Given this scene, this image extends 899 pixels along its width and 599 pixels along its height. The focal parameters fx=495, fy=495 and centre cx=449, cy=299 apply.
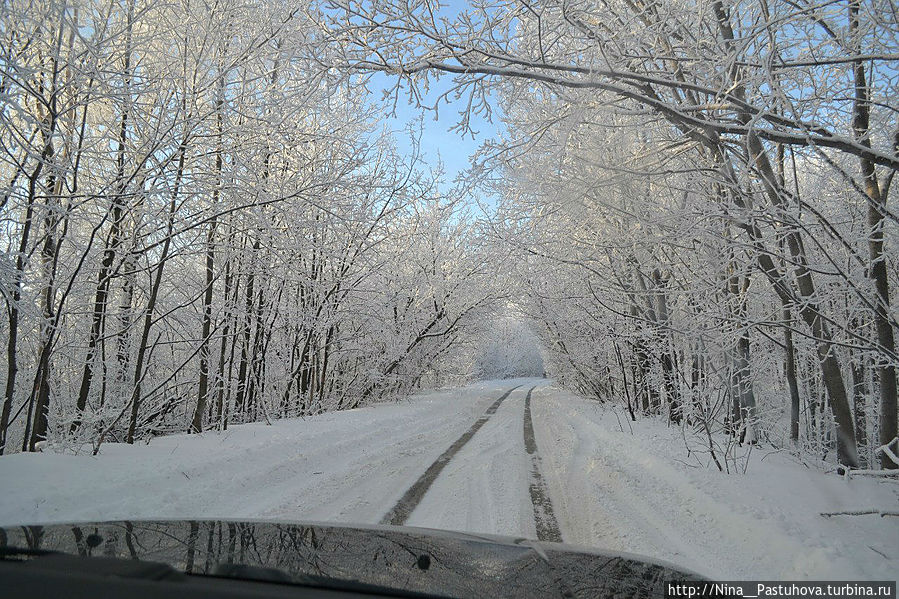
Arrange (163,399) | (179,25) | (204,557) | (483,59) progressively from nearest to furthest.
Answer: (204,557) < (483,59) < (179,25) < (163,399)

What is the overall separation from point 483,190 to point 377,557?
708cm

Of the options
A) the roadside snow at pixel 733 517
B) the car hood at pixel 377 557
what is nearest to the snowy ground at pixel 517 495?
the roadside snow at pixel 733 517

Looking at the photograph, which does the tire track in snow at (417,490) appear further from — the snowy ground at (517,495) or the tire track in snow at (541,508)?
the tire track in snow at (541,508)

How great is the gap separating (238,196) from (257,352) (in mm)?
6628

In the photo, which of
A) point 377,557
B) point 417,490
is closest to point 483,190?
point 417,490

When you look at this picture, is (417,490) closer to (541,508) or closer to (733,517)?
(541,508)

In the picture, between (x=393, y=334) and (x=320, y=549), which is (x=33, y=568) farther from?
(x=393, y=334)

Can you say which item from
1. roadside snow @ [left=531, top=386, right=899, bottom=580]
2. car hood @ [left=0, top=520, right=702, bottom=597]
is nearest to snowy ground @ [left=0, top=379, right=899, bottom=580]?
roadside snow @ [left=531, top=386, right=899, bottom=580]

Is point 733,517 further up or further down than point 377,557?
further down

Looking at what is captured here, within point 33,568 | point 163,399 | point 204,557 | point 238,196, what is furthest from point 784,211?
point 163,399

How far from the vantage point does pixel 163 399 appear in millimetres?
10508

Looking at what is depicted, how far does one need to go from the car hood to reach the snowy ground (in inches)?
87.8

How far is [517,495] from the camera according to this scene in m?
5.40

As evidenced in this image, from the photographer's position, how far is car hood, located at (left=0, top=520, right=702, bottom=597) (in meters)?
1.53
